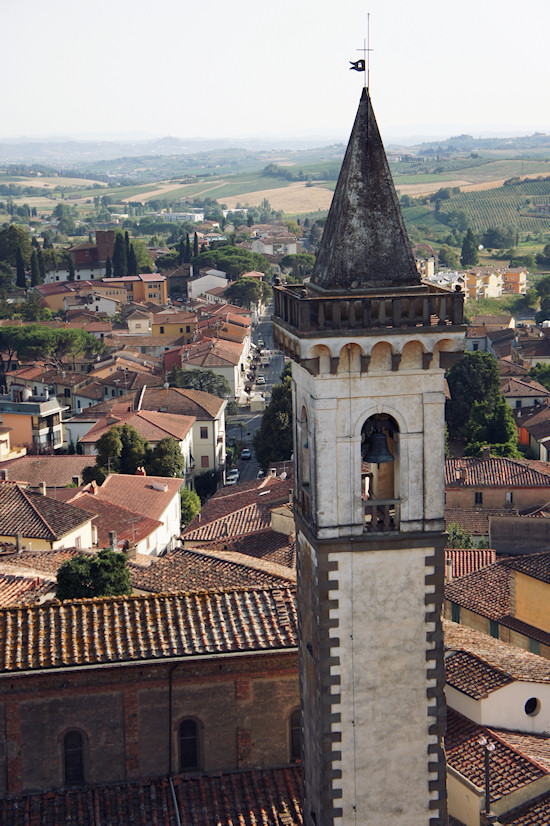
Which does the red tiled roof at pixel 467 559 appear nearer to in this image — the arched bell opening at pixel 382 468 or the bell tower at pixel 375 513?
the arched bell opening at pixel 382 468

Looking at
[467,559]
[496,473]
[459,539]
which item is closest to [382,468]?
[467,559]

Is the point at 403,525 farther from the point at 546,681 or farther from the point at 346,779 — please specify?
the point at 546,681

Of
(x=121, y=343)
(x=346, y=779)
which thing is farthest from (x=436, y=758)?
(x=121, y=343)

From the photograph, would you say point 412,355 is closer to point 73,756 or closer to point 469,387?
point 73,756

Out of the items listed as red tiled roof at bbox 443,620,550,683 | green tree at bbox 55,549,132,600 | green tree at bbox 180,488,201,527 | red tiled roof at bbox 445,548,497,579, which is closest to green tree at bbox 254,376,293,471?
green tree at bbox 180,488,201,527

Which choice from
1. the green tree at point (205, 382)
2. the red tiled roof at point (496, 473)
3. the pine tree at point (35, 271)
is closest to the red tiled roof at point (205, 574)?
the red tiled roof at point (496, 473)

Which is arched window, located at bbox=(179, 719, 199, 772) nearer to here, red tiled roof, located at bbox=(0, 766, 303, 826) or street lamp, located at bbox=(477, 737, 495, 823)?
red tiled roof, located at bbox=(0, 766, 303, 826)
